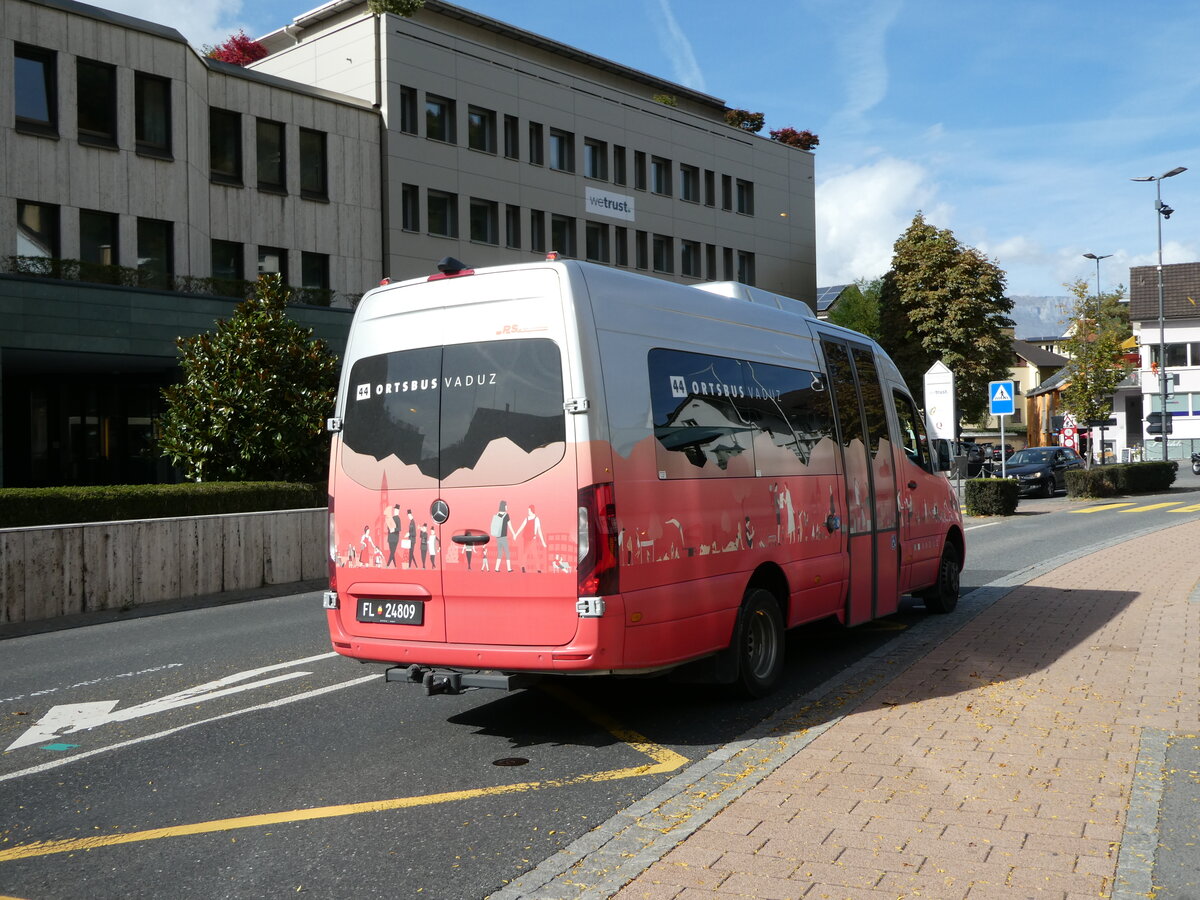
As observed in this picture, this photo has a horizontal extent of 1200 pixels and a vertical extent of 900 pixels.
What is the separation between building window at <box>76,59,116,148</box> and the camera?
2725 cm

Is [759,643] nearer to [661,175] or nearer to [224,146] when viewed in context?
[224,146]

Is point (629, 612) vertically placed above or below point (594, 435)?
below

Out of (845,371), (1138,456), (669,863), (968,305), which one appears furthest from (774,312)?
(1138,456)

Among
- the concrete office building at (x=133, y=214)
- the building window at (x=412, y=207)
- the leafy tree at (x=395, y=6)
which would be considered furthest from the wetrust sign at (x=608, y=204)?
the concrete office building at (x=133, y=214)

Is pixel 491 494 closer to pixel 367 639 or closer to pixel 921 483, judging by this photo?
pixel 367 639

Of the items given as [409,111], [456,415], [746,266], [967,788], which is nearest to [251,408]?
[456,415]

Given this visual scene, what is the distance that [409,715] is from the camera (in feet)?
24.7

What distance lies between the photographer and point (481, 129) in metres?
38.0

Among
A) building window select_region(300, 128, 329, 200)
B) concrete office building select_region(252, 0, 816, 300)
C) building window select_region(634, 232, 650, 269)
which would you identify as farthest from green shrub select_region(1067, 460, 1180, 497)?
building window select_region(300, 128, 329, 200)

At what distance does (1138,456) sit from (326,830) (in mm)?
72341

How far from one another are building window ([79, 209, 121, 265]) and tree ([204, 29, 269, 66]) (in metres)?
15.4

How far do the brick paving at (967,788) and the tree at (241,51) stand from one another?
3832 cm

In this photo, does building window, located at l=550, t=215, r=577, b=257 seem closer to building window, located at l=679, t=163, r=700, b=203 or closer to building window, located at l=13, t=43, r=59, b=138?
building window, located at l=679, t=163, r=700, b=203

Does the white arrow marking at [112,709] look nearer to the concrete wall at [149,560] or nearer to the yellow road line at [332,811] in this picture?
the yellow road line at [332,811]
